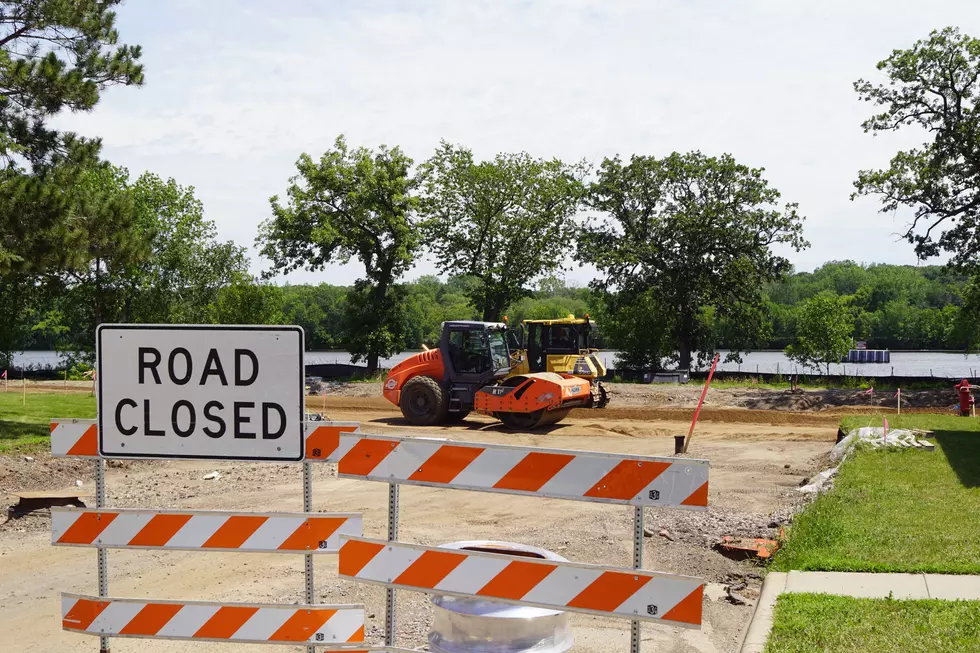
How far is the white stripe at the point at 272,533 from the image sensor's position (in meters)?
5.86

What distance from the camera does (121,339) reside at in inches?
230

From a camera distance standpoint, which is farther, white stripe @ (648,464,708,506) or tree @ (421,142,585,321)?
tree @ (421,142,585,321)

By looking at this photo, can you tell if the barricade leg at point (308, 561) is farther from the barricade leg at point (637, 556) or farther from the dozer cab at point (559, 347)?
the dozer cab at point (559, 347)

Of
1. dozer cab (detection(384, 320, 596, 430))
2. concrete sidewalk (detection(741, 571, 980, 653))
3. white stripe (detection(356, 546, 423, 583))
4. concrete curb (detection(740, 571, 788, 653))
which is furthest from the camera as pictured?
dozer cab (detection(384, 320, 596, 430))

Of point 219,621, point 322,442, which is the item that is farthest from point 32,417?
point 322,442

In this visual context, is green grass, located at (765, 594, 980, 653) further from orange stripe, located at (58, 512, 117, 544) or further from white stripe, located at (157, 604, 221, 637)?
orange stripe, located at (58, 512, 117, 544)

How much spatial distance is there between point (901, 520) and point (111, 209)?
18030 millimetres

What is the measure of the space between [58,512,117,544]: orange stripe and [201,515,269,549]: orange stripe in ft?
2.18

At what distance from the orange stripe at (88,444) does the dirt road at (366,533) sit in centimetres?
203

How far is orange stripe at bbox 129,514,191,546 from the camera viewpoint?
5938mm

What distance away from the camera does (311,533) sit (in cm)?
587

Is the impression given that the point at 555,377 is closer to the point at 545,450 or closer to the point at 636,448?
the point at 636,448

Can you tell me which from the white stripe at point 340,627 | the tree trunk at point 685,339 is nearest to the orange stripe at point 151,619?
the white stripe at point 340,627

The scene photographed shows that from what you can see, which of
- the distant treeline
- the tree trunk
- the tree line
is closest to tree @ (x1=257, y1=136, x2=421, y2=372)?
the tree line
